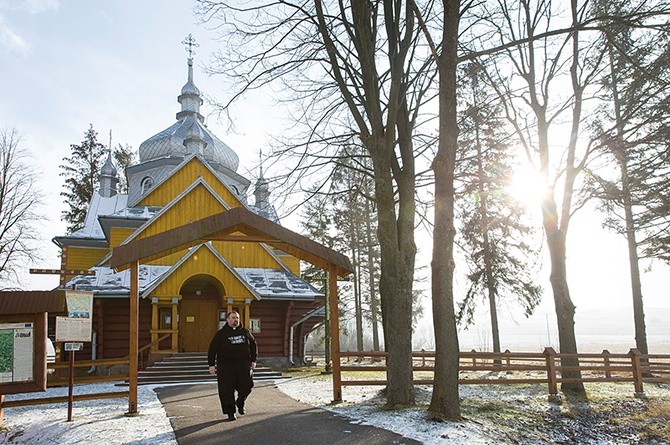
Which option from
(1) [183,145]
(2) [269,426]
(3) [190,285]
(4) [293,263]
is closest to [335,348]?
(2) [269,426]

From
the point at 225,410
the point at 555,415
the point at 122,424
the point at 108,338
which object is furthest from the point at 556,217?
the point at 108,338

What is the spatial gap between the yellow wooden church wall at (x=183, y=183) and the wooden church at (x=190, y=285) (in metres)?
0.04

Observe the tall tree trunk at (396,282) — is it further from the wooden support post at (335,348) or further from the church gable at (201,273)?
the church gable at (201,273)

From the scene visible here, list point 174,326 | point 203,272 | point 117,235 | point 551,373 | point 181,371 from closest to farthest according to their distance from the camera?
1. point 551,373
2. point 181,371
3. point 174,326
4. point 203,272
5. point 117,235

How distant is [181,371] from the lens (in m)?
17.7

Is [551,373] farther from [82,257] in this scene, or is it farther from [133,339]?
[82,257]

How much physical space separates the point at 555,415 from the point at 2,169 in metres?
26.0

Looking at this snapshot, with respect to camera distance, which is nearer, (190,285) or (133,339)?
(133,339)

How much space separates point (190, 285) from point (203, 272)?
2006 mm

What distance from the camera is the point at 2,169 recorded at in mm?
26953

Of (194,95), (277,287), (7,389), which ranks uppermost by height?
(194,95)

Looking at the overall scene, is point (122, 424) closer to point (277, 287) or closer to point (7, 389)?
point (7, 389)

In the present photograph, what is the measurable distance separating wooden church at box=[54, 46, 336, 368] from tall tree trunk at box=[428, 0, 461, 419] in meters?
8.32

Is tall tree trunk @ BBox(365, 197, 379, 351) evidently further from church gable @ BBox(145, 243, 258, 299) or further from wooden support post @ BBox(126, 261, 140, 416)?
wooden support post @ BBox(126, 261, 140, 416)
